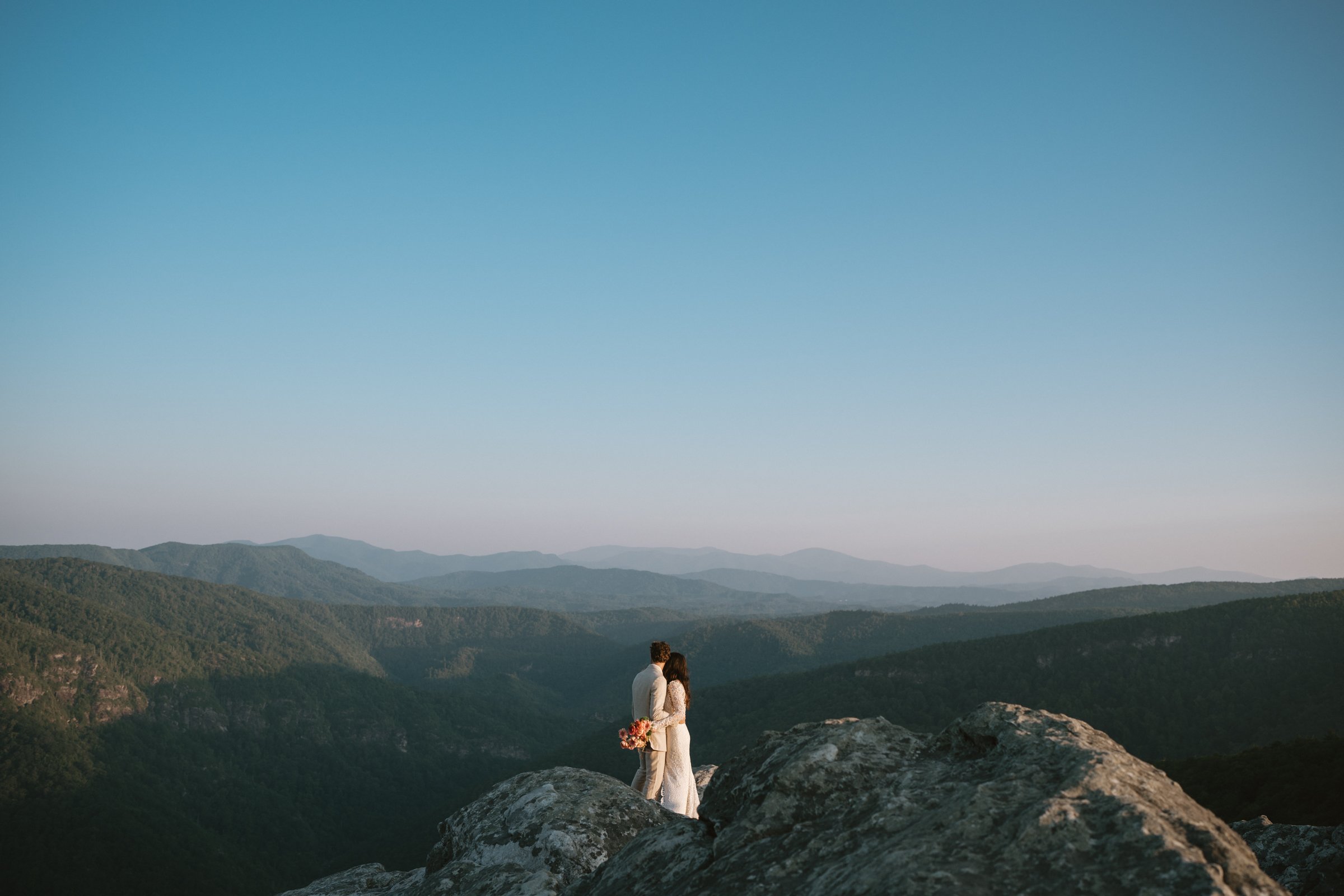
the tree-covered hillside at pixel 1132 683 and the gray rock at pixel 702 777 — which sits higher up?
the gray rock at pixel 702 777

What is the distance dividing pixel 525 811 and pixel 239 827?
215 meters

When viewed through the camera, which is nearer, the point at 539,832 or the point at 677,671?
the point at 539,832

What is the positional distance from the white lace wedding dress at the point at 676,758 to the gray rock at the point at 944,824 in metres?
5.54

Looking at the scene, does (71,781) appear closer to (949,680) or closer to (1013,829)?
(949,680)

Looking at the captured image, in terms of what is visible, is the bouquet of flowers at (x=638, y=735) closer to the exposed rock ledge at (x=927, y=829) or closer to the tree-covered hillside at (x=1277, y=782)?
the exposed rock ledge at (x=927, y=829)

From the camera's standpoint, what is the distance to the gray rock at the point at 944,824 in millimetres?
3525

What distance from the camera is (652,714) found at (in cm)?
1161

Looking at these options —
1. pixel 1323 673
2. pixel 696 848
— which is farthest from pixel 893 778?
pixel 1323 673

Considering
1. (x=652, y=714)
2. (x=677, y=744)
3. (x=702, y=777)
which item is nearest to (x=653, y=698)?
(x=652, y=714)

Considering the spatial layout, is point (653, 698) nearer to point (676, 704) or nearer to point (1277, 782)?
point (676, 704)

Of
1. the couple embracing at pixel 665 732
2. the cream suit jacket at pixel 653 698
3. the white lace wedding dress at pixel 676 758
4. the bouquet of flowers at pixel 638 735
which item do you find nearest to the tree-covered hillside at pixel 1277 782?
the white lace wedding dress at pixel 676 758

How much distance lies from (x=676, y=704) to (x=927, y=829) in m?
8.07

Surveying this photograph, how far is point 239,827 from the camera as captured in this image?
172500 millimetres

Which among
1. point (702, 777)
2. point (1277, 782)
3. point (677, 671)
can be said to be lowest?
point (1277, 782)
